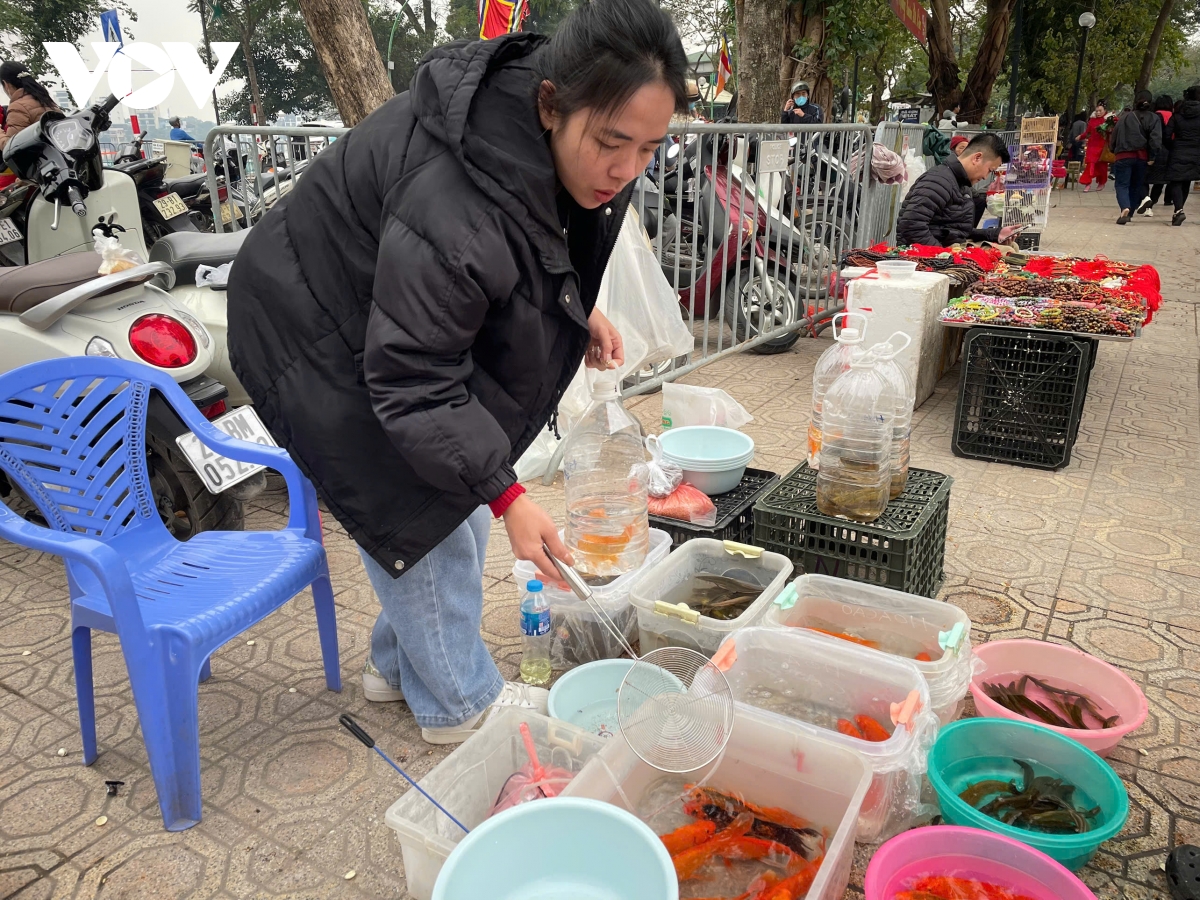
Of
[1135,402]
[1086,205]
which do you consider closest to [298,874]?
[1135,402]

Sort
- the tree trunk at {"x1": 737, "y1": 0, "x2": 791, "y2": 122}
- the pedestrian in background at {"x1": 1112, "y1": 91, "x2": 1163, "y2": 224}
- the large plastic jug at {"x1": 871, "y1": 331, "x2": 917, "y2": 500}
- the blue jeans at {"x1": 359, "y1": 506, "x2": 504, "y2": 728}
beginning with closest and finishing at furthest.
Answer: the blue jeans at {"x1": 359, "y1": 506, "x2": 504, "y2": 728} < the large plastic jug at {"x1": 871, "y1": 331, "x2": 917, "y2": 500} < the tree trunk at {"x1": 737, "y1": 0, "x2": 791, "y2": 122} < the pedestrian in background at {"x1": 1112, "y1": 91, "x2": 1163, "y2": 224}

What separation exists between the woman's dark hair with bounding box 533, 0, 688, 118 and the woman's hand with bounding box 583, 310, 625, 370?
2.84 ft

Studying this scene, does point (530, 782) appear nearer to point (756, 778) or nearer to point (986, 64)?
point (756, 778)

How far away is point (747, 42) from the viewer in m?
10.3

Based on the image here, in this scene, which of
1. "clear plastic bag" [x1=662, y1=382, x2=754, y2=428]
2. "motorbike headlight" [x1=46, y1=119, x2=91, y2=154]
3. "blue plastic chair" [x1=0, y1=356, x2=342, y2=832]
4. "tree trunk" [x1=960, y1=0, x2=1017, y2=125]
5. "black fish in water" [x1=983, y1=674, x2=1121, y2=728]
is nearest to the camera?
"blue plastic chair" [x1=0, y1=356, x2=342, y2=832]

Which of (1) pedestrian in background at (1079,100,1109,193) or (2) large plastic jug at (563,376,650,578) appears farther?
(1) pedestrian in background at (1079,100,1109,193)

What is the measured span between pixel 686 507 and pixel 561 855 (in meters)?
1.69

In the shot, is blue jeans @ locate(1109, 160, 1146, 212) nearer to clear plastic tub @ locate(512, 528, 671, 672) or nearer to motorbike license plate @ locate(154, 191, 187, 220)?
motorbike license plate @ locate(154, 191, 187, 220)

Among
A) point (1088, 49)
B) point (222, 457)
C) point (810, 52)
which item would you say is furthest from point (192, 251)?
point (1088, 49)

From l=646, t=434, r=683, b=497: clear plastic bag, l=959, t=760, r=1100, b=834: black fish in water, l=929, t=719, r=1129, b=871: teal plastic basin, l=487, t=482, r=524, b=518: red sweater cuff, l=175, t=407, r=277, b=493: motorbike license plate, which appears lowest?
l=959, t=760, r=1100, b=834: black fish in water

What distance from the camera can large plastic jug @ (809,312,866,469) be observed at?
3.20 meters

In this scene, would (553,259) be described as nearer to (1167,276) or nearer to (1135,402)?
(1135,402)

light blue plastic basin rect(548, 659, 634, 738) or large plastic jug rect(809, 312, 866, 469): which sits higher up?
large plastic jug rect(809, 312, 866, 469)

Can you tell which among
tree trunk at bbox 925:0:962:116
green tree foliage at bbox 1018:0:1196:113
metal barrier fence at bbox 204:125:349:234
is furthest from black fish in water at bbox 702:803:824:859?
green tree foliage at bbox 1018:0:1196:113
